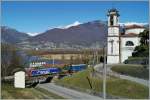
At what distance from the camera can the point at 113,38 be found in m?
67.7

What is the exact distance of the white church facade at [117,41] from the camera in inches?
2571

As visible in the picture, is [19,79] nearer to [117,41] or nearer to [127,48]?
[127,48]

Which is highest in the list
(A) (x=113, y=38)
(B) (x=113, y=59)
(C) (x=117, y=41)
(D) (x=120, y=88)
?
(A) (x=113, y=38)

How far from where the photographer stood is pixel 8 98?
1972 cm

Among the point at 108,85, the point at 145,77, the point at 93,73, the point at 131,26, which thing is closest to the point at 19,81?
the point at 108,85

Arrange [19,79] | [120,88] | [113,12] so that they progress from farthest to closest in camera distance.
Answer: [113,12], [120,88], [19,79]

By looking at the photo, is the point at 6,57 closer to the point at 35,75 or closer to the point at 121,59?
the point at 35,75

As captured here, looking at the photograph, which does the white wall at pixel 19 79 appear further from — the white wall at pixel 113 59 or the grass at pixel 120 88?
the white wall at pixel 113 59

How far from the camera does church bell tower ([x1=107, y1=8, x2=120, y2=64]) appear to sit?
215 ft

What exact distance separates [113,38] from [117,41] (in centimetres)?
105

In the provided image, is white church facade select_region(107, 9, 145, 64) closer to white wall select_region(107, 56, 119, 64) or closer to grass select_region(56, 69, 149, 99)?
white wall select_region(107, 56, 119, 64)

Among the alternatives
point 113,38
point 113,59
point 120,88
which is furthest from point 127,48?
point 120,88

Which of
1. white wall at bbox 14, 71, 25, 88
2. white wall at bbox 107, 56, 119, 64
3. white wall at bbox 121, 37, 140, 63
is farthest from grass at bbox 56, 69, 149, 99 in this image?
white wall at bbox 121, 37, 140, 63

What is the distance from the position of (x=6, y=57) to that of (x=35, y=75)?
4391mm
